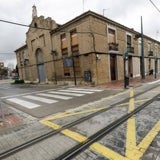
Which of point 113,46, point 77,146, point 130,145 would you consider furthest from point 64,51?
point 130,145

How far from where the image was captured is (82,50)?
1766cm

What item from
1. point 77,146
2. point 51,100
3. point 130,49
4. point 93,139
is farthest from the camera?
point 130,49

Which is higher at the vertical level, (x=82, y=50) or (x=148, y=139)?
(x=82, y=50)

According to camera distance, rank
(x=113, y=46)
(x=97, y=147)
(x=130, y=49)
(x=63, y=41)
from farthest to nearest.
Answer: (x=130, y=49), (x=63, y=41), (x=113, y=46), (x=97, y=147)

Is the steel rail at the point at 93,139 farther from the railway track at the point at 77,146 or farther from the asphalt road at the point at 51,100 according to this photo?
the asphalt road at the point at 51,100

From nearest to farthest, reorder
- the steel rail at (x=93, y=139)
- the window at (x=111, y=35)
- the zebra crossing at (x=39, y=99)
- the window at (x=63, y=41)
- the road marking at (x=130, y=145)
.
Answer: the road marking at (x=130, y=145)
the steel rail at (x=93, y=139)
the zebra crossing at (x=39, y=99)
the window at (x=111, y=35)
the window at (x=63, y=41)

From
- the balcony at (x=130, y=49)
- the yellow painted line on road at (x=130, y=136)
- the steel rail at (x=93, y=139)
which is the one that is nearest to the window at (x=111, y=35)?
the balcony at (x=130, y=49)

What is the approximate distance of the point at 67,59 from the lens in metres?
19.0

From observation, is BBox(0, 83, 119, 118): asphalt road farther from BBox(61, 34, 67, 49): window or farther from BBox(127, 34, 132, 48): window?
BBox(127, 34, 132, 48): window

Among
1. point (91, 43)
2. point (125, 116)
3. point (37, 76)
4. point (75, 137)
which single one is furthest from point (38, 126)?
point (37, 76)

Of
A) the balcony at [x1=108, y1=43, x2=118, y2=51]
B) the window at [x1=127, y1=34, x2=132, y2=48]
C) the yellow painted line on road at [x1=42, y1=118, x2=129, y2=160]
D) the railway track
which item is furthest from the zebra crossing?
the window at [x1=127, y1=34, x2=132, y2=48]

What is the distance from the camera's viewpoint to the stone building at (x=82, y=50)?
17.0 m

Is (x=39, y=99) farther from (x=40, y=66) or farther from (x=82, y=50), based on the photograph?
(x=40, y=66)

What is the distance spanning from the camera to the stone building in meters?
17.0
